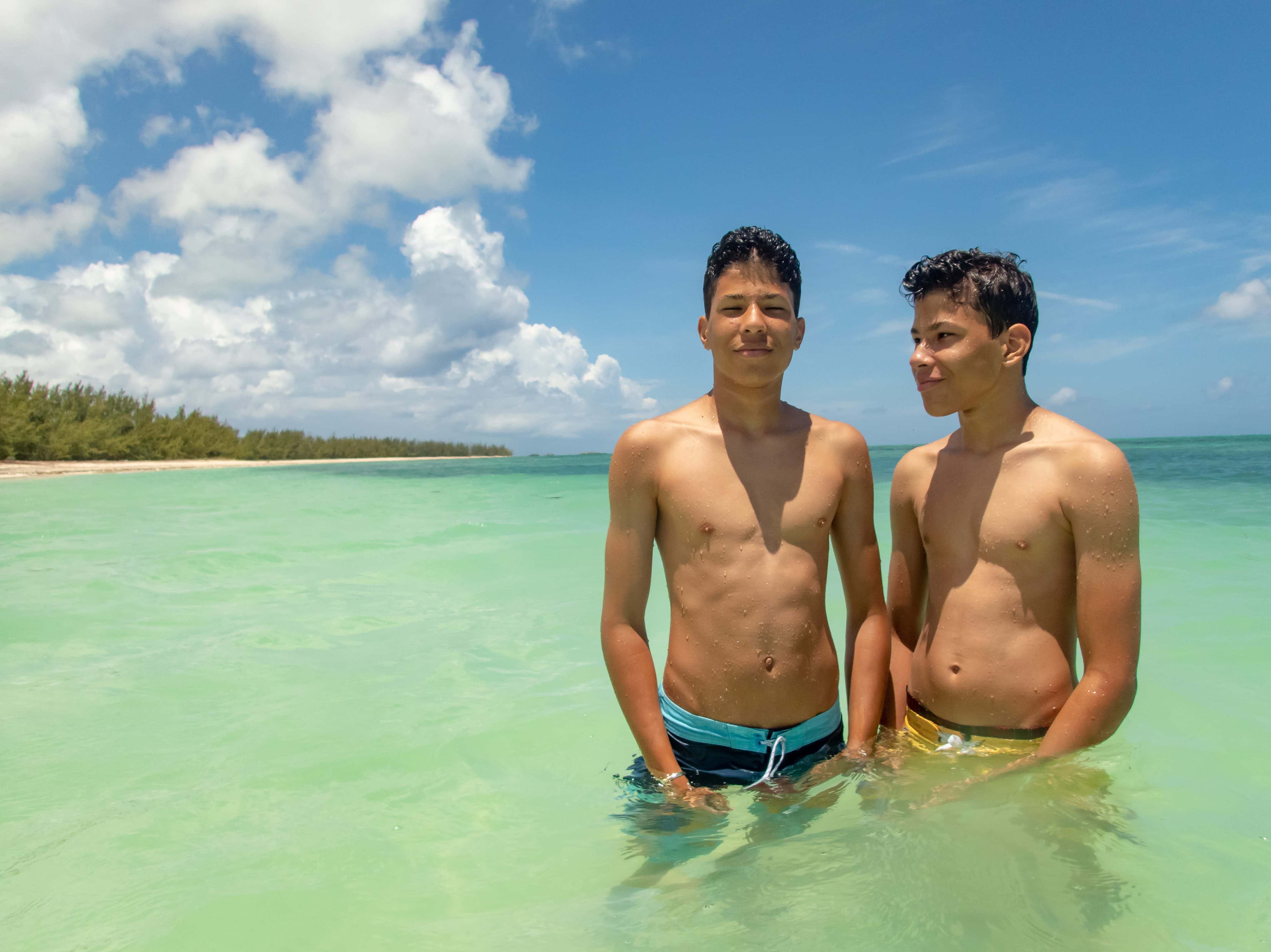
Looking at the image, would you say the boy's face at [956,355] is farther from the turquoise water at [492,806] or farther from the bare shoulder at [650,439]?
the turquoise water at [492,806]

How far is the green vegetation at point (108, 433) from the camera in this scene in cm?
2591

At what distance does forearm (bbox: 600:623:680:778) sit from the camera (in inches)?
76.3

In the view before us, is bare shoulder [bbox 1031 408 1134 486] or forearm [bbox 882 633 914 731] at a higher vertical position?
bare shoulder [bbox 1031 408 1134 486]

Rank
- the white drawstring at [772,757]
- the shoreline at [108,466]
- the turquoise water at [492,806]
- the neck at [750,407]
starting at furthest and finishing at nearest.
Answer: the shoreline at [108,466], the neck at [750,407], the white drawstring at [772,757], the turquoise water at [492,806]

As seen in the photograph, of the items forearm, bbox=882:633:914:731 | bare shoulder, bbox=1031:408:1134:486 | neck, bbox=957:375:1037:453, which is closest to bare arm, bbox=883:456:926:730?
forearm, bbox=882:633:914:731

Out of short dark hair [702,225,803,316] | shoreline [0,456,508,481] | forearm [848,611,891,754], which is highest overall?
short dark hair [702,225,803,316]

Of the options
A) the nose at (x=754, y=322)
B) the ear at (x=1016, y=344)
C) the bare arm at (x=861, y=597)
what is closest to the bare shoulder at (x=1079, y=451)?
the ear at (x=1016, y=344)

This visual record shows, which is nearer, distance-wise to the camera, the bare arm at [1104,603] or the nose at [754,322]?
the bare arm at [1104,603]

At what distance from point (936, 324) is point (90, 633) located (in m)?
5.63

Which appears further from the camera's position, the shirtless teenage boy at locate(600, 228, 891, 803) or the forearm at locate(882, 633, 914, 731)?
the forearm at locate(882, 633, 914, 731)

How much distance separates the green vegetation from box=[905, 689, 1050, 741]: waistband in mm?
31390

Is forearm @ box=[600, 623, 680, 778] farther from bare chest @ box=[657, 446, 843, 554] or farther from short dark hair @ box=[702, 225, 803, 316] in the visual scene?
short dark hair @ box=[702, 225, 803, 316]

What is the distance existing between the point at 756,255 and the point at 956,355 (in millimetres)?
583

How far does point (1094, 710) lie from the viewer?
173 centimetres
